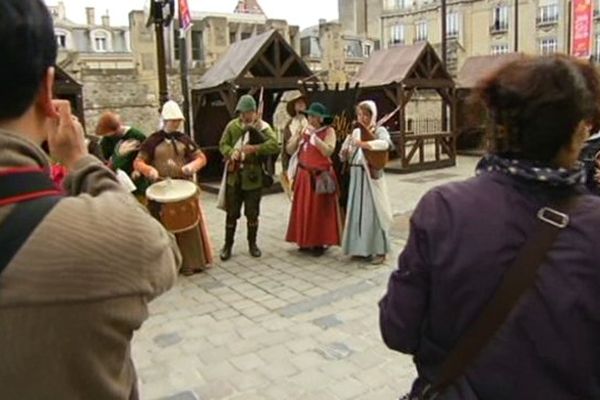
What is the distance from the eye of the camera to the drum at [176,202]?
5336 mm

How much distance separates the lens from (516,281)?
1.40m

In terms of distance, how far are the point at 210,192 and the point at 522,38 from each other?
112 ft

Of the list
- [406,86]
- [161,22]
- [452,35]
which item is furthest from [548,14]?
[161,22]

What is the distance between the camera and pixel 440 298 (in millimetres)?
1494

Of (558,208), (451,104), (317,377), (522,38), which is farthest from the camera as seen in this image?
(522,38)

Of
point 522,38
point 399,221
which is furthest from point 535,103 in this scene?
point 522,38


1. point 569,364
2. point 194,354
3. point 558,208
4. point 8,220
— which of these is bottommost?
point 194,354

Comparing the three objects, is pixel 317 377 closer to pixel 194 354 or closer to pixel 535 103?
pixel 194 354

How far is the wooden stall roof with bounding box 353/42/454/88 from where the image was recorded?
12766mm

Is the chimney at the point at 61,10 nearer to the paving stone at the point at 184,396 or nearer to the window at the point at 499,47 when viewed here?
the window at the point at 499,47

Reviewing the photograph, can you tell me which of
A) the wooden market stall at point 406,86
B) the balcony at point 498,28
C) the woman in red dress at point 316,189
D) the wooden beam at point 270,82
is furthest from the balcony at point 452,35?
the woman in red dress at point 316,189

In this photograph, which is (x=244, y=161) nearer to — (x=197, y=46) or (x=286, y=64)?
(x=286, y=64)

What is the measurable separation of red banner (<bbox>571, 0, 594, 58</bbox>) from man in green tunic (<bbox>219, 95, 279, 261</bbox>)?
20.4ft

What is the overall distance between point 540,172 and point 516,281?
275mm
